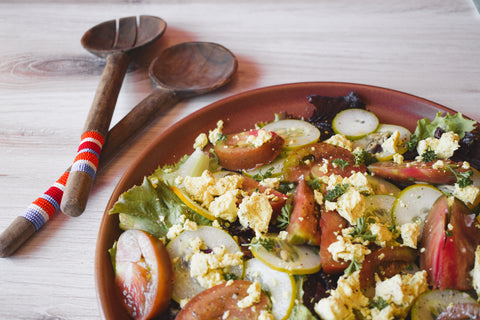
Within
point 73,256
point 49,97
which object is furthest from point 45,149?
point 73,256

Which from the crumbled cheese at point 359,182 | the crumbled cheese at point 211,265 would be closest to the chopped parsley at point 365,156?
the crumbled cheese at point 359,182

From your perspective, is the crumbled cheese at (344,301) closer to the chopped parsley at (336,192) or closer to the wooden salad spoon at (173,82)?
the chopped parsley at (336,192)

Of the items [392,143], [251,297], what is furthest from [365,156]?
[251,297]

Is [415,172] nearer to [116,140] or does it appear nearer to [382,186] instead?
[382,186]

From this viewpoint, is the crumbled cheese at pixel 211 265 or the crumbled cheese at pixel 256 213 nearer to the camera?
the crumbled cheese at pixel 211 265

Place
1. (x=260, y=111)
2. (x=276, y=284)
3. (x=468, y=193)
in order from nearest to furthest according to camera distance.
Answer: (x=276, y=284), (x=468, y=193), (x=260, y=111)
